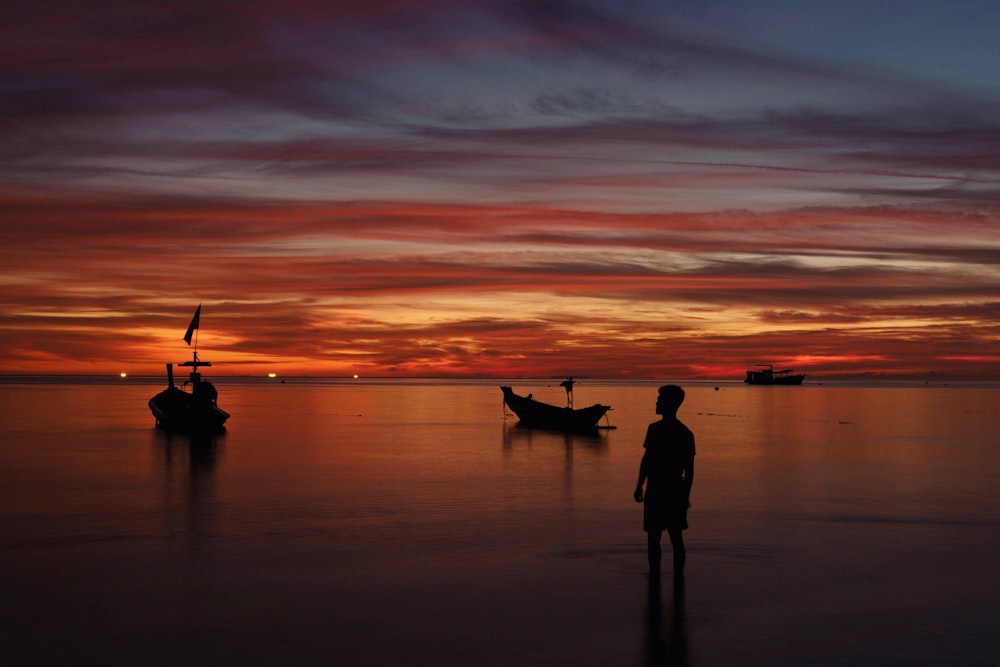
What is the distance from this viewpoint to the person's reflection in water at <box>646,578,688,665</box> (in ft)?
33.2

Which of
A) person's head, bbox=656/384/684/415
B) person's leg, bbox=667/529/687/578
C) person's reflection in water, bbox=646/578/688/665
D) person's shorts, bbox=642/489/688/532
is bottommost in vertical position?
person's reflection in water, bbox=646/578/688/665

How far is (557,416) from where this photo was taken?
58.9m

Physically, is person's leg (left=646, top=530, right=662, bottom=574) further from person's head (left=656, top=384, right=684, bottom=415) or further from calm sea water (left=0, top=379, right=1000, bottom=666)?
person's head (left=656, top=384, right=684, bottom=415)

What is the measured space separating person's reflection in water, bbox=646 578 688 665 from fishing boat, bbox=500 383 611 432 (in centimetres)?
4185

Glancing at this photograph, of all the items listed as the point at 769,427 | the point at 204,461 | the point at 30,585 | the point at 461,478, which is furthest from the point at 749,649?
the point at 769,427

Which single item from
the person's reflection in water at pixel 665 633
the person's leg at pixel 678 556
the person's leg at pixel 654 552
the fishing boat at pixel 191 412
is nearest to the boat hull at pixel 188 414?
the fishing boat at pixel 191 412

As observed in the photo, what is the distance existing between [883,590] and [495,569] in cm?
526

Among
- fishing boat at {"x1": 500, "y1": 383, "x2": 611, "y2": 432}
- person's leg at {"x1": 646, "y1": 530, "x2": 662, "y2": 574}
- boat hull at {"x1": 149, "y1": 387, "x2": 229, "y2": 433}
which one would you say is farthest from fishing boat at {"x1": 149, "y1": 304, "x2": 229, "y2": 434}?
person's leg at {"x1": 646, "y1": 530, "x2": 662, "y2": 574}

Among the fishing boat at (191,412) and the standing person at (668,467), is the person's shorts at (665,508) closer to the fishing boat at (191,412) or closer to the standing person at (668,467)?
the standing person at (668,467)

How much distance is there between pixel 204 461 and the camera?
34750 millimetres

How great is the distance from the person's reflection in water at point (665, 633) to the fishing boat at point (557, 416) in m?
41.9

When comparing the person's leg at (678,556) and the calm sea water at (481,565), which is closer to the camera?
the calm sea water at (481,565)

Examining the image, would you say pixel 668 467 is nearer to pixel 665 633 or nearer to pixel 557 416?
pixel 665 633

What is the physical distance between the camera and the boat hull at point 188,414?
52.1m
